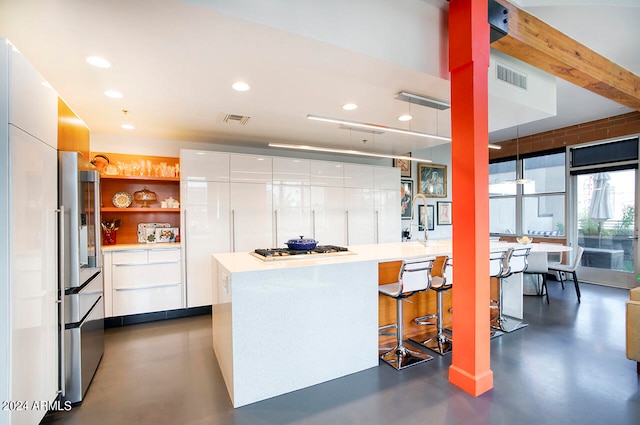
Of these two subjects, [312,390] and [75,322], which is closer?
[75,322]

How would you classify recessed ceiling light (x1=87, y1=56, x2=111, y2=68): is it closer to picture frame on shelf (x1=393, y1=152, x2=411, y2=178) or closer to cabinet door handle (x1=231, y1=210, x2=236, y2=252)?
cabinet door handle (x1=231, y1=210, x2=236, y2=252)

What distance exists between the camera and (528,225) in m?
6.39

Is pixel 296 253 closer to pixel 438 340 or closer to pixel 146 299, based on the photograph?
pixel 438 340

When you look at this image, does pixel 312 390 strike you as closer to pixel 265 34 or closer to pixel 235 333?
pixel 235 333

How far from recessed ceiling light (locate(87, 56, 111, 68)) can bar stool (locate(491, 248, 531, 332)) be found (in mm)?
4215

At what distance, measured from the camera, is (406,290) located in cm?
264

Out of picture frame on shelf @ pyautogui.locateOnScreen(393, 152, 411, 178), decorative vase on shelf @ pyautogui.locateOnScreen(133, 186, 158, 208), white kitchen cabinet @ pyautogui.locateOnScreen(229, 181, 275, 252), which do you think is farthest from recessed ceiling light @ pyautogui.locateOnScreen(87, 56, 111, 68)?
picture frame on shelf @ pyautogui.locateOnScreen(393, 152, 411, 178)

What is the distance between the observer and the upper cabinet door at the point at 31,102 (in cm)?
154

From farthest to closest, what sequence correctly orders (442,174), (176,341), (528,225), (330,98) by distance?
(442,174) → (528,225) → (176,341) → (330,98)

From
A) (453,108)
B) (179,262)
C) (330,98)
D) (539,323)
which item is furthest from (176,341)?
(539,323)

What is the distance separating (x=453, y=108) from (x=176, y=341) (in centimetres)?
366

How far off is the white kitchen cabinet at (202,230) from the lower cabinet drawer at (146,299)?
0.17m

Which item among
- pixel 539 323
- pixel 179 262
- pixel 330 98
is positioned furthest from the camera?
pixel 179 262

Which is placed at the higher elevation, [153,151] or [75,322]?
[153,151]
